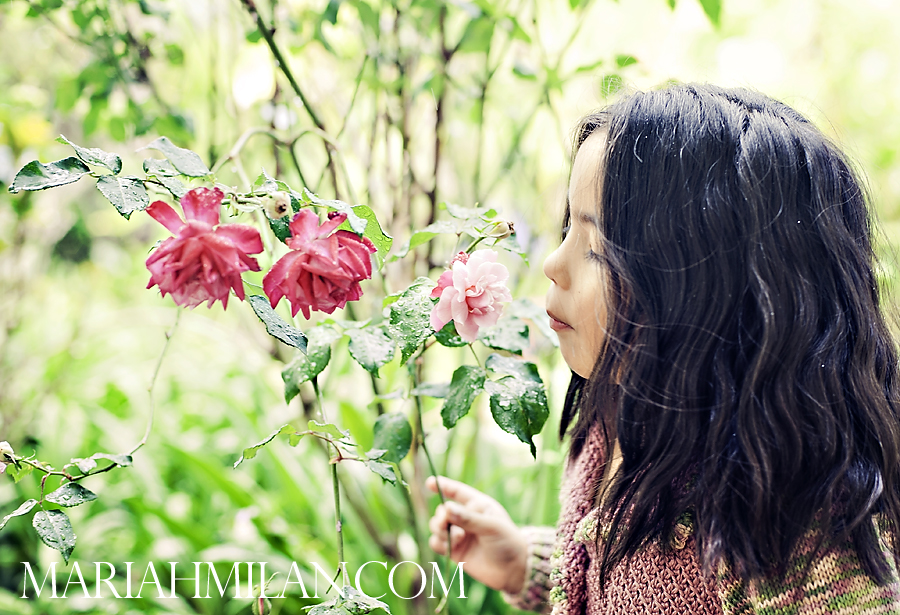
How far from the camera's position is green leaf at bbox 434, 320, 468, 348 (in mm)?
620

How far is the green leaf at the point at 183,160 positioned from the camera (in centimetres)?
50

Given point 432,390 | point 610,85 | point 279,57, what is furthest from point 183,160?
point 610,85

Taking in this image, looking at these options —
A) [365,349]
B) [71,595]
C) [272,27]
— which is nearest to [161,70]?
[272,27]

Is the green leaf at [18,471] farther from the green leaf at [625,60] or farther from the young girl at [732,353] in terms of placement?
the green leaf at [625,60]

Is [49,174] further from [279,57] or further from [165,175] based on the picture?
[279,57]

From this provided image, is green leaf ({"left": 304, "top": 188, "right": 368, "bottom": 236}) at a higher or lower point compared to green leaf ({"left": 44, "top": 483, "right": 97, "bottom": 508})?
higher

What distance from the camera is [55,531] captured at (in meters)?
0.53

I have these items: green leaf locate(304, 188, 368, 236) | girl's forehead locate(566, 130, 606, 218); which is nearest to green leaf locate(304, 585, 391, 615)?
green leaf locate(304, 188, 368, 236)

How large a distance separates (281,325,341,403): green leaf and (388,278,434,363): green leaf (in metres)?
0.10

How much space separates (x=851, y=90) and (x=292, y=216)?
3935 millimetres

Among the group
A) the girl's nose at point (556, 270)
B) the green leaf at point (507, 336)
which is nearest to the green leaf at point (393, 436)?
the green leaf at point (507, 336)

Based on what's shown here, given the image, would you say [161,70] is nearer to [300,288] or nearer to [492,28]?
[492,28]

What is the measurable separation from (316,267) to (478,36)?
0.64m

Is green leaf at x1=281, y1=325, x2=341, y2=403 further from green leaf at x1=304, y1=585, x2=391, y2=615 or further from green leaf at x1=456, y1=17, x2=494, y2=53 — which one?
green leaf at x1=456, y1=17, x2=494, y2=53
